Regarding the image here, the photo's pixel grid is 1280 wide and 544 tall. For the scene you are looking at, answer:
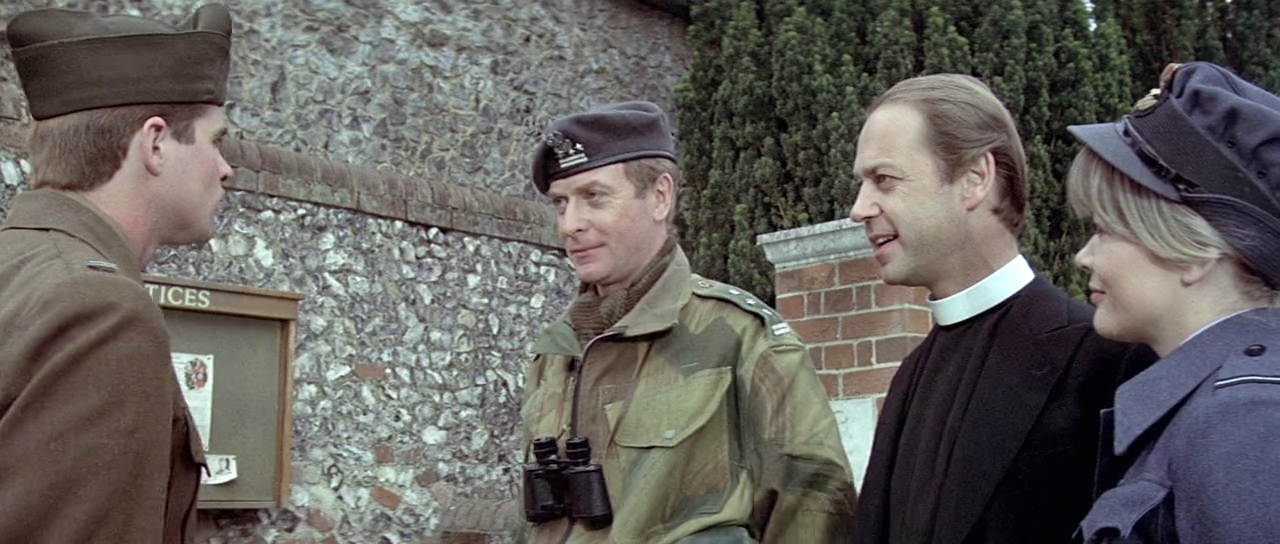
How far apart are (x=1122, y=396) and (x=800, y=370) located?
977 millimetres

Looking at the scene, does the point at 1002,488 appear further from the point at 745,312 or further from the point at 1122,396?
the point at 745,312

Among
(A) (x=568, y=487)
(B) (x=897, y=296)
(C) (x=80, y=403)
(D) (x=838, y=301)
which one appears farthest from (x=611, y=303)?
(D) (x=838, y=301)

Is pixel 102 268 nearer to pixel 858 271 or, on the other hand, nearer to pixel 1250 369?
pixel 1250 369

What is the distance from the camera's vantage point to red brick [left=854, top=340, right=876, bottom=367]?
499cm

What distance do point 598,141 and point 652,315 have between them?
42cm

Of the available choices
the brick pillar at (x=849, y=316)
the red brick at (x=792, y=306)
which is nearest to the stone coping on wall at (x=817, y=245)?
the brick pillar at (x=849, y=316)

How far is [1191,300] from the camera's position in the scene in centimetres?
202

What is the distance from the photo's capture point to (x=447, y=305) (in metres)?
6.66

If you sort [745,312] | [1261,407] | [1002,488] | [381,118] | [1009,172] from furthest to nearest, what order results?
1. [381,118]
2. [745,312]
3. [1009,172]
4. [1002,488]
5. [1261,407]

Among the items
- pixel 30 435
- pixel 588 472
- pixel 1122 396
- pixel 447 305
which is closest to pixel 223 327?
pixel 447 305

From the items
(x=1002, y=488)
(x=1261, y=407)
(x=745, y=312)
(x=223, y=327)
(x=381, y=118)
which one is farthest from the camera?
(x=381, y=118)

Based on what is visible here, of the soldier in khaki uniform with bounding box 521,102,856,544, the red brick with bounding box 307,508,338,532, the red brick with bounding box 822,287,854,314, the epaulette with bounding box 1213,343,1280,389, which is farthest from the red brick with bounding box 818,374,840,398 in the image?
the epaulette with bounding box 1213,343,1280,389

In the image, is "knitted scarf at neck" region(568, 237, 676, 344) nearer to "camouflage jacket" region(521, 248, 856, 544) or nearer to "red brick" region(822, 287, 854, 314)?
"camouflage jacket" region(521, 248, 856, 544)

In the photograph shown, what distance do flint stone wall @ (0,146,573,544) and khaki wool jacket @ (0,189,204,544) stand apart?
3466 mm
